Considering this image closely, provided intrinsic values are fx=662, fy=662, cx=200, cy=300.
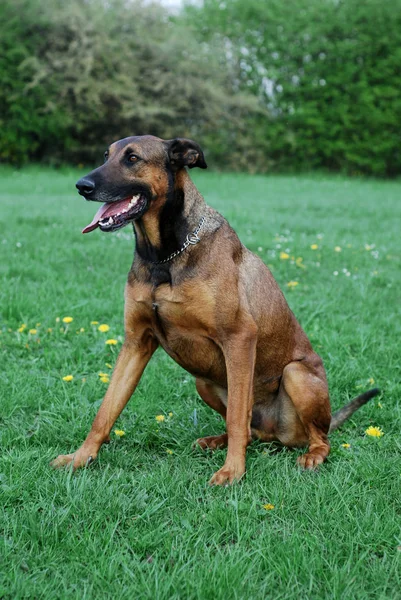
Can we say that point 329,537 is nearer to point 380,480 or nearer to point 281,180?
point 380,480

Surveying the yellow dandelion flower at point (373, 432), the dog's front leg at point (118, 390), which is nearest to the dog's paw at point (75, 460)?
the dog's front leg at point (118, 390)

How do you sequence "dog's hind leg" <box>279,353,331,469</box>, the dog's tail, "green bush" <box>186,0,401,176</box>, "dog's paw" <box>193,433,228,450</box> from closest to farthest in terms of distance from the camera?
"dog's hind leg" <box>279,353,331,469</box>, "dog's paw" <box>193,433,228,450</box>, the dog's tail, "green bush" <box>186,0,401,176</box>

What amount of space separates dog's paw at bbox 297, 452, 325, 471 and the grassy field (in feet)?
0.16

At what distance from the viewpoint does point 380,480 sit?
9.75 feet

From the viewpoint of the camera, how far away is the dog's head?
10.0 feet

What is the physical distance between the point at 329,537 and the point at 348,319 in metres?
3.17

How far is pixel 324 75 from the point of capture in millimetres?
21422

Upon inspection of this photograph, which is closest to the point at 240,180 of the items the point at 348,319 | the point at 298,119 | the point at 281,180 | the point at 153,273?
the point at 281,180

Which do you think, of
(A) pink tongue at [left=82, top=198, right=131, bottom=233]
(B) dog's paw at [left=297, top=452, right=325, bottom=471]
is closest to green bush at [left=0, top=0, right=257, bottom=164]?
(A) pink tongue at [left=82, top=198, right=131, bottom=233]

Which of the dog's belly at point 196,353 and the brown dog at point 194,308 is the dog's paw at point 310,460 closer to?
the brown dog at point 194,308

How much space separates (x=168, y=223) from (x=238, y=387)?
861mm

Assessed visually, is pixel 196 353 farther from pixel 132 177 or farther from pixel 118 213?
pixel 132 177

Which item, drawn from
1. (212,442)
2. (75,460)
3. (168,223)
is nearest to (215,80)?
(168,223)

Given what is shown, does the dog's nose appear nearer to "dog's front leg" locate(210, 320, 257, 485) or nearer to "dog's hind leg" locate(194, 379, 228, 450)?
"dog's front leg" locate(210, 320, 257, 485)
